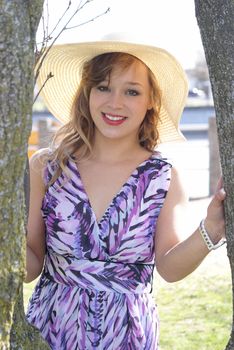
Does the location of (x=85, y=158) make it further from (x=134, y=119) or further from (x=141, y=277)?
(x=141, y=277)

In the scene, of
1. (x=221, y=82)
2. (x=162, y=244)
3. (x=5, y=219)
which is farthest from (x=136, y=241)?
(x=5, y=219)

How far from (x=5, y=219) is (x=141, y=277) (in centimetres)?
106

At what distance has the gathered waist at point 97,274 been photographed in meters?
2.73

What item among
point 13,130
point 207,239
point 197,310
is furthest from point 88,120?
point 197,310

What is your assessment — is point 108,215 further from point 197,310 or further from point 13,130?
point 197,310

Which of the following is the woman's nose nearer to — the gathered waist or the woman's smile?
the woman's smile

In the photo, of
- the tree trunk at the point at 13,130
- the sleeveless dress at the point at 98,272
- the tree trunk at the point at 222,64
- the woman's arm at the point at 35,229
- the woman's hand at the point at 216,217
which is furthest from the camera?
the woman's arm at the point at 35,229

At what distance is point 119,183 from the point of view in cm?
287

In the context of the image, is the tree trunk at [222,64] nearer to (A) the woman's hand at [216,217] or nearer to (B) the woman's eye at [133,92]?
(A) the woman's hand at [216,217]

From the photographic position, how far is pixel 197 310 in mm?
6031

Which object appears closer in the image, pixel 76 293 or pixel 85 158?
pixel 76 293

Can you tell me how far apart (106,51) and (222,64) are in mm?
777

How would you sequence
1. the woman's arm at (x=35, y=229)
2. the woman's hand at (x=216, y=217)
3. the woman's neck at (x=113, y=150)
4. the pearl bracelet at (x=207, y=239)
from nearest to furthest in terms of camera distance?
the woman's hand at (x=216, y=217), the pearl bracelet at (x=207, y=239), the woman's arm at (x=35, y=229), the woman's neck at (x=113, y=150)

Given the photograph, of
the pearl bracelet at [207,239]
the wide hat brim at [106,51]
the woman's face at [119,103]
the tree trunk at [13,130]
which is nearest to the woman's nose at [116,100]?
the woman's face at [119,103]
